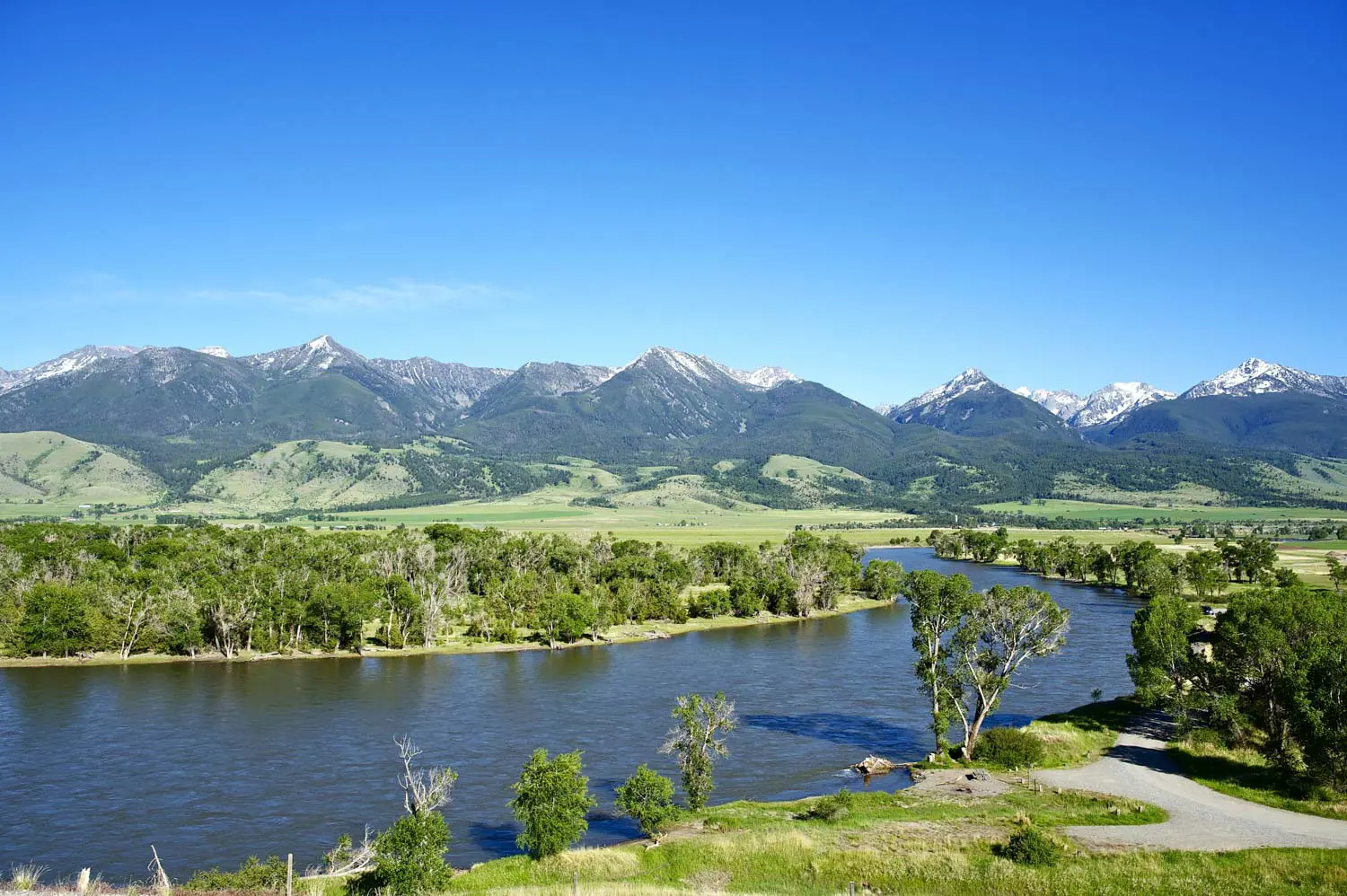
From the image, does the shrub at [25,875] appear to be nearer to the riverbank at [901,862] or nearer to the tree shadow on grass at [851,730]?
the riverbank at [901,862]

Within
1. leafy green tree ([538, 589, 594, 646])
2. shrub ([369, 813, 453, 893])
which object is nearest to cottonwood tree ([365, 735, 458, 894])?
shrub ([369, 813, 453, 893])

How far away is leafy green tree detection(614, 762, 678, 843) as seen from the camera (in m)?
48.9

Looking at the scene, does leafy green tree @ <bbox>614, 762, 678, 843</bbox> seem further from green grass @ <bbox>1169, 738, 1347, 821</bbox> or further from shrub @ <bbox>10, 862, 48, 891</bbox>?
green grass @ <bbox>1169, 738, 1347, 821</bbox>

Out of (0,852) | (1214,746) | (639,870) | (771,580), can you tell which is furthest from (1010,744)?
(771,580)

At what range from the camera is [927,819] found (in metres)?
50.1

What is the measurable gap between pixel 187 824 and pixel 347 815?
899cm

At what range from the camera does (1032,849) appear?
4212cm

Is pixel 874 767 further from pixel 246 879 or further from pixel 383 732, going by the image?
pixel 246 879

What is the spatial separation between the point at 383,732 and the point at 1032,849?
169 feet

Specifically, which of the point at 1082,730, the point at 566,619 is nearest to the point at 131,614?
the point at 566,619

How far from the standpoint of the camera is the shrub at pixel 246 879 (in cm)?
4138

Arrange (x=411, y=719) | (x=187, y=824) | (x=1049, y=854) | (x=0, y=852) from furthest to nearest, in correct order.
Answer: (x=411, y=719) < (x=187, y=824) < (x=0, y=852) < (x=1049, y=854)

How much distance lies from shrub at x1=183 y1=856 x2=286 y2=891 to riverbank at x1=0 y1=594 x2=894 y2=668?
66.6 metres

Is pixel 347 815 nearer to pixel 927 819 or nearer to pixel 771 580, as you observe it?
pixel 927 819
